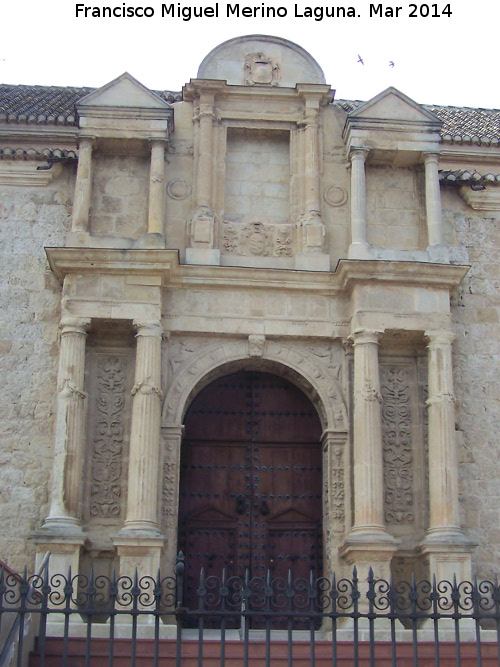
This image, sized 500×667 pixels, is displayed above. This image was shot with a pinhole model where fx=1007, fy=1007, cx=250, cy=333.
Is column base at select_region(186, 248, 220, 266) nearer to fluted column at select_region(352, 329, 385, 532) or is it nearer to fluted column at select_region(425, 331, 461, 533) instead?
fluted column at select_region(352, 329, 385, 532)

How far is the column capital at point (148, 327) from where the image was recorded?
13406mm

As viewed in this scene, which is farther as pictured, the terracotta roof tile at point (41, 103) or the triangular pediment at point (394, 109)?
the terracotta roof tile at point (41, 103)

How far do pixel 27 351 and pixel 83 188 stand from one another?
7.98 ft

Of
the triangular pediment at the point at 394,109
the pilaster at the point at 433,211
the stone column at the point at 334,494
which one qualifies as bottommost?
the stone column at the point at 334,494

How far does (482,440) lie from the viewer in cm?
1402

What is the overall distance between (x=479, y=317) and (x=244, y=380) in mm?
3542

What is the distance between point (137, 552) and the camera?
12.3 meters

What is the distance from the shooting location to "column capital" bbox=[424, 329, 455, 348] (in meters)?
13.7

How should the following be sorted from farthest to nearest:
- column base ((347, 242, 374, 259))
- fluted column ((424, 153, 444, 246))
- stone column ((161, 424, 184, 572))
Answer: fluted column ((424, 153, 444, 246)) < column base ((347, 242, 374, 259)) < stone column ((161, 424, 184, 572))

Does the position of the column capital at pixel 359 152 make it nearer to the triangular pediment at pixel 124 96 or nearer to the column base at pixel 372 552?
the triangular pediment at pixel 124 96

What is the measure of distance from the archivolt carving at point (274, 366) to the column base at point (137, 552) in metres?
1.93

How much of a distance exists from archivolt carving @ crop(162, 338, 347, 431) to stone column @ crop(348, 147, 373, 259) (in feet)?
5.29

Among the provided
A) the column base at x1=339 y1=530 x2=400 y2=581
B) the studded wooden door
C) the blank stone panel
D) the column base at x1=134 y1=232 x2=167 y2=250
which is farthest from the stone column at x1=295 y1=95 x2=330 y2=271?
the column base at x1=339 y1=530 x2=400 y2=581

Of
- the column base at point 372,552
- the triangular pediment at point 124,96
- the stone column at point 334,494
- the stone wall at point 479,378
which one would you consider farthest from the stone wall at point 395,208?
the column base at point 372,552
